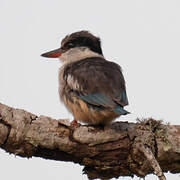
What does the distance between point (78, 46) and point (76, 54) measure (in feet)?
0.58

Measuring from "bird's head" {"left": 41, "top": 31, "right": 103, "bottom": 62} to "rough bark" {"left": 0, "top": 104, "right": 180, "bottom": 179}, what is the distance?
2256 mm

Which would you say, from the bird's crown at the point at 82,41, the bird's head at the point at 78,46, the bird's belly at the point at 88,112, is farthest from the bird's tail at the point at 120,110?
the bird's crown at the point at 82,41

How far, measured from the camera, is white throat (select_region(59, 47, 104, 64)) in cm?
617

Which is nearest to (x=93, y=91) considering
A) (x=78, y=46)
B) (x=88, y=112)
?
(x=88, y=112)

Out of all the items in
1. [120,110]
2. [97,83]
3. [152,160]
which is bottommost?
[152,160]

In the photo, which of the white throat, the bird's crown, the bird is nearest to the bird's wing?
the bird

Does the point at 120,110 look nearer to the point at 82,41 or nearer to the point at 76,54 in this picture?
the point at 76,54

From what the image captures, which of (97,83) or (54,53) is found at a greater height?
(54,53)

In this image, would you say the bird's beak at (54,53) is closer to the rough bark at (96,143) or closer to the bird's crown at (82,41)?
the bird's crown at (82,41)

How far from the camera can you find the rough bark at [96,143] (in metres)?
3.74

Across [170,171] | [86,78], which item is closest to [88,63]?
[86,78]

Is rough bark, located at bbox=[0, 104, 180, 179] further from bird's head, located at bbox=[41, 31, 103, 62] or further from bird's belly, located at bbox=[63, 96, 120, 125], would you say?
bird's head, located at bbox=[41, 31, 103, 62]

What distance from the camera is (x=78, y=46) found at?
632 centimetres

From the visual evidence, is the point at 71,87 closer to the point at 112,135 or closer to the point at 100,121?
the point at 100,121
